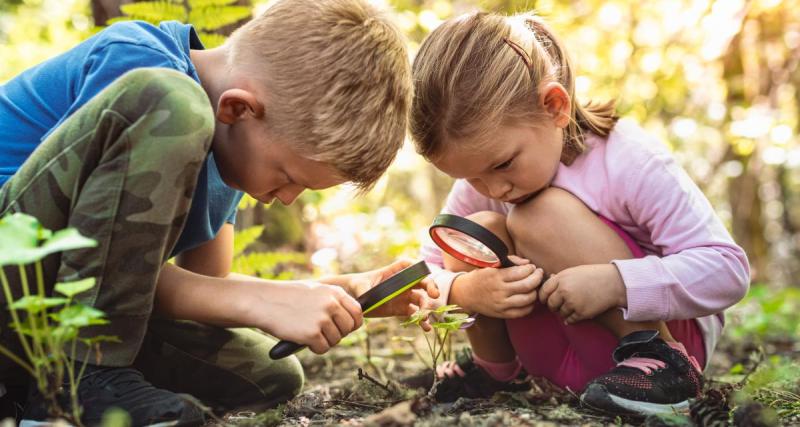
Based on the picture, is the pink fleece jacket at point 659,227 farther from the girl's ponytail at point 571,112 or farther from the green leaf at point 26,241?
the green leaf at point 26,241

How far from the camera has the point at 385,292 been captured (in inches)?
80.7

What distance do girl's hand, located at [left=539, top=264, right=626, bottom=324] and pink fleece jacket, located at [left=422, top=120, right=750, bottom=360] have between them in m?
0.04

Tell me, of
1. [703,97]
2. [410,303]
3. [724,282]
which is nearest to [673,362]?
[724,282]

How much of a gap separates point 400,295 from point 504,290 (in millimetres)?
347

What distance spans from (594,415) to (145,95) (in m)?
1.51

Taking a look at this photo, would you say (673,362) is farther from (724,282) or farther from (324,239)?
(324,239)

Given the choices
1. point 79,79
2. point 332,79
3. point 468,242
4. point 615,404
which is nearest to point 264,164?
point 332,79

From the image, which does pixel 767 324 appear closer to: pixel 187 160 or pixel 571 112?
pixel 571 112

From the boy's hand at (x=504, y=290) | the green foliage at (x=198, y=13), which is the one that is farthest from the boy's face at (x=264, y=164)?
the green foliage at (x=198, y=13)

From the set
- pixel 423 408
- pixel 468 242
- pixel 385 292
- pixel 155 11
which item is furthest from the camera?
pixel 155 11

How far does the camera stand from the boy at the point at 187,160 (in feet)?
5.56

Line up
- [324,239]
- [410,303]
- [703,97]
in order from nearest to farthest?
1. [410,303]
2. [324,239]
3. [703,97]

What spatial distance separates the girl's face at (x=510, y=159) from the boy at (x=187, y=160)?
1.03 feet

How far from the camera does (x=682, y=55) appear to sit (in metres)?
6.10
